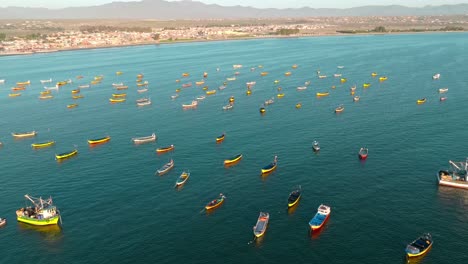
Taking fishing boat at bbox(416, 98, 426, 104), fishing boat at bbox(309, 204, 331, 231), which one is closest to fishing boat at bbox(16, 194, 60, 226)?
fishing boat at bbox(309, 204, 331, 231)

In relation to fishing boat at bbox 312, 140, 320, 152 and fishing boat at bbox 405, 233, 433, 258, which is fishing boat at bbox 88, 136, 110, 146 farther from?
fishing boat at bbox 405, 233, 433, 258

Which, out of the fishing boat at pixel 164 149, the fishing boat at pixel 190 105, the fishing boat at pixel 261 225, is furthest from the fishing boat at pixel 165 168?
the fishing boat at pixel 190 105

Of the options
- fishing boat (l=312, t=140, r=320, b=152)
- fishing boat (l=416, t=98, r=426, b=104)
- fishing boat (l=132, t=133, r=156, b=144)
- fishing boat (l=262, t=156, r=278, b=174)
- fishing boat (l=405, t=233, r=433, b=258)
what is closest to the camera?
fishing boat (l=405, t=233, r=433, b=258)

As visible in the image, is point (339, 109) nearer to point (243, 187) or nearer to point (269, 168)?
point (269, 168)

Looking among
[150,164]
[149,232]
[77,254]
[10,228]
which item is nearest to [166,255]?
[149,232]

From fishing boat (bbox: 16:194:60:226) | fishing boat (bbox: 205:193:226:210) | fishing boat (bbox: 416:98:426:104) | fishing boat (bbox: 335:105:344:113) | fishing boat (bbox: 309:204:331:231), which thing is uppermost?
fishing boat (bbox: 416:98:426:104)

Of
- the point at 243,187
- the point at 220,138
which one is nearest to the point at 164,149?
the point at 220,138

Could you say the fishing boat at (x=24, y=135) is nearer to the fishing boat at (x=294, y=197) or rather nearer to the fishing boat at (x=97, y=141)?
the fishing boat at (x=97, y=141)
